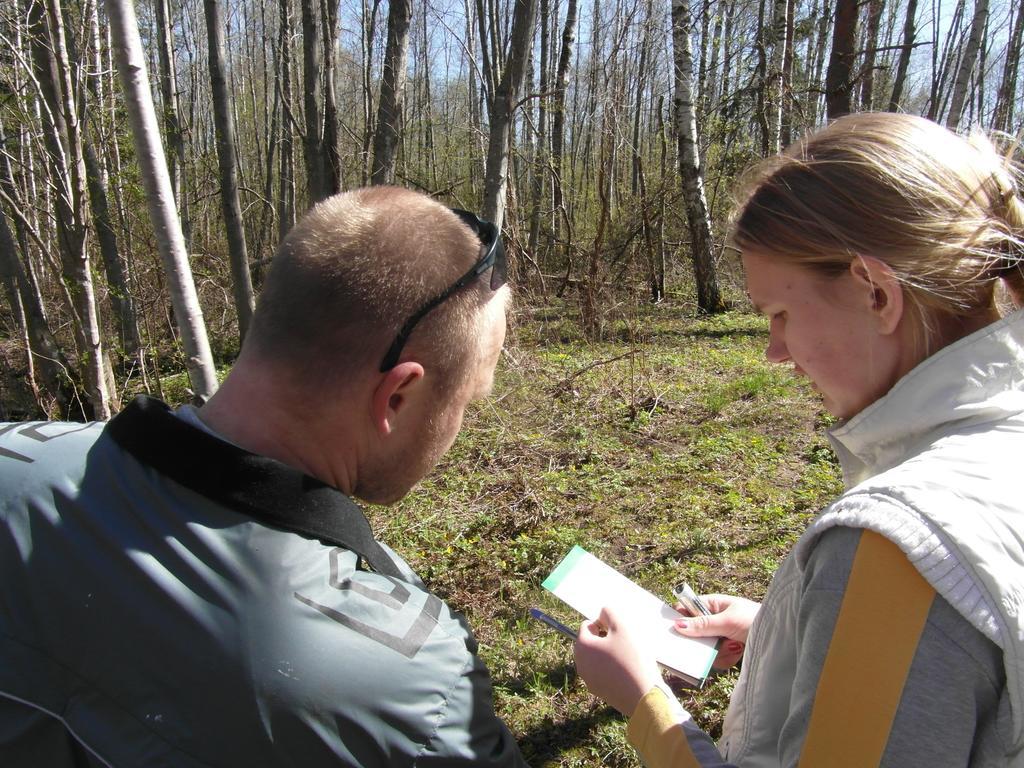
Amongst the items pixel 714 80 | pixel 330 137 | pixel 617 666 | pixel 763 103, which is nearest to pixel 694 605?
pixel 617 666

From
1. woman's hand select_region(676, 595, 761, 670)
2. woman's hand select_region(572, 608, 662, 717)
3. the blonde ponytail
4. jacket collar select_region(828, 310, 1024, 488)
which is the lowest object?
woman's hand select_region(676, 595, 761, 670)

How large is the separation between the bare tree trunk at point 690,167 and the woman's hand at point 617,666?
1012cm

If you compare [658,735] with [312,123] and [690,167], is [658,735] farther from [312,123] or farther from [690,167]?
[690,167]

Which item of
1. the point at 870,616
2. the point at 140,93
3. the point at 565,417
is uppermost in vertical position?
the point at 140,93

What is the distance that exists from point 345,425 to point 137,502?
0.31 metres

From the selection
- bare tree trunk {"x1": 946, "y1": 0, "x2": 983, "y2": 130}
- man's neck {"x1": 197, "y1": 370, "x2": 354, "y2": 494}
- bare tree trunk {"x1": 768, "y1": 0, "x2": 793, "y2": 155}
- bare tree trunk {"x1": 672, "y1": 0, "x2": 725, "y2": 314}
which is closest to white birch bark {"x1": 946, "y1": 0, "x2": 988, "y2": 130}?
bare tree trunk {"x1": 946, "y1": 0, "x2": 983, "y2": 130}

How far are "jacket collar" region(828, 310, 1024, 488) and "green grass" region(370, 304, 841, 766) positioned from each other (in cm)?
191

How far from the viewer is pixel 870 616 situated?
2.61ft

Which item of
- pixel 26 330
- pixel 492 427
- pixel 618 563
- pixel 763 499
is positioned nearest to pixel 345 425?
pixel 618 563

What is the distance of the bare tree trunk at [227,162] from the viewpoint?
7.98m

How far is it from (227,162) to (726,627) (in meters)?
8.58

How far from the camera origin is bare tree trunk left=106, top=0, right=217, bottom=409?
2559mm

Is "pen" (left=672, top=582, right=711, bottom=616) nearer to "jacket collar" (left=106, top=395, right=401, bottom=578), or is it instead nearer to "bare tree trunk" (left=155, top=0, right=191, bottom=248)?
"jacket collar" (left=106, top=395, right=401, bottom=578)

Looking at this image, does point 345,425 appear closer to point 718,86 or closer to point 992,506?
point 992,506
